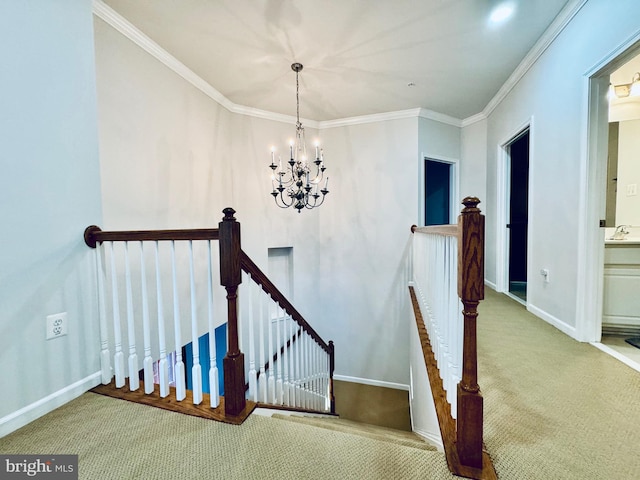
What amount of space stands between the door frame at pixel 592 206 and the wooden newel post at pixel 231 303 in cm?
238

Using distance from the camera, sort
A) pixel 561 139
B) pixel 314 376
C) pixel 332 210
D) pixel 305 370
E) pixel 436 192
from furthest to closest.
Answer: pixel 436 192, pixel 332 210, pixel 314 376, pixel 305 370, pixel 561 139

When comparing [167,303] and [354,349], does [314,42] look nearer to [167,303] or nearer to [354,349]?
[167,303]

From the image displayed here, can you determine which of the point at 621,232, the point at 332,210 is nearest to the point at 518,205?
the point at 621,232

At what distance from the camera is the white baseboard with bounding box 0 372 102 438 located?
4.14 ft

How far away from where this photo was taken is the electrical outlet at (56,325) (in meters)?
1.43

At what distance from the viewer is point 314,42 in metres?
2.52

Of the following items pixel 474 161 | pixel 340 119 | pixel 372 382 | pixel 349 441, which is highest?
pixel 340 119

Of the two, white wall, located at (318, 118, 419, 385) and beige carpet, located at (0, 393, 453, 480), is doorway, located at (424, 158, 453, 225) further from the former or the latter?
beige carpet, located at (0, 393, 453, 480)

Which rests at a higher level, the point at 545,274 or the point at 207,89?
the point at 207,89

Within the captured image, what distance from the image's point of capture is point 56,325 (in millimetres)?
1461

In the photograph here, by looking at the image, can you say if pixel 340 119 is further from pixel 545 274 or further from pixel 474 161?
pixel 545 274

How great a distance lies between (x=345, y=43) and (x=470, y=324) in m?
2.63

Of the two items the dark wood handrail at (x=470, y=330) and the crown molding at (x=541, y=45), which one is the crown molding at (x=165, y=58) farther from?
the crown molding at (x=541, y=45)

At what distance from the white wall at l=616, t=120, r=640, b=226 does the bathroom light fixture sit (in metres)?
0.29
